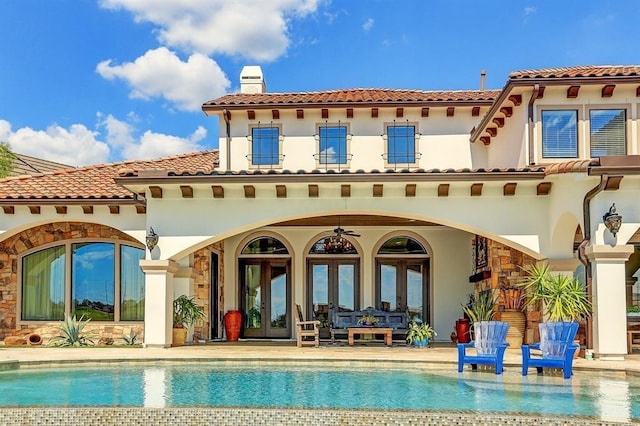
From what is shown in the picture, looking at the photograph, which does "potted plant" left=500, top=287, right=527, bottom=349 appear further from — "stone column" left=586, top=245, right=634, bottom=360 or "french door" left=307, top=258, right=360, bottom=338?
"french door" left=307, top=258, right=360, bottom=338

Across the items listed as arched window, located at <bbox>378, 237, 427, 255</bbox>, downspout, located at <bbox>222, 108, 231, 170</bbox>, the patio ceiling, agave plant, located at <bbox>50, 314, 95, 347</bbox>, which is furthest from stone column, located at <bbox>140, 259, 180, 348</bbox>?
arched window, located at <bbox>378, 237, 427, 255</bbox>

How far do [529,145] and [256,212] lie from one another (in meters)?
5.76

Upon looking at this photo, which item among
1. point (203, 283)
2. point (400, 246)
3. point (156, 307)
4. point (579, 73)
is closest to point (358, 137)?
point (400, 246)

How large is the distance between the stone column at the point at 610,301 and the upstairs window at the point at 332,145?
8147mm

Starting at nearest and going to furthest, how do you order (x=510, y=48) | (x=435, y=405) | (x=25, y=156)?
(x=435, y=405) → (x=510, y=48) → (x=25, y=156)

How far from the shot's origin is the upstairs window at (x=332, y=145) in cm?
1953

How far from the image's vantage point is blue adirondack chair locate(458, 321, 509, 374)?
1138 cm

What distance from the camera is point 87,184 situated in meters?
17.2

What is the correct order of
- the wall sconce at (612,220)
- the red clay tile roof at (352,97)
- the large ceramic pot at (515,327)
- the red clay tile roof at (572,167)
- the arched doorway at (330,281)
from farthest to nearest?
the arched doorway at (330,281) → the red clay tile roof at (352,97) → the large ceramic pot at (515,327) → the wall sconce at (612,220) → the red clay tile roof at (572,167)

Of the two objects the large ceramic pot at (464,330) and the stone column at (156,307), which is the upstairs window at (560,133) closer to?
the large ceramic pot at (464,330)

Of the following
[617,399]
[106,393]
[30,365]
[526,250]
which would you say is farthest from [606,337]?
[30,365]

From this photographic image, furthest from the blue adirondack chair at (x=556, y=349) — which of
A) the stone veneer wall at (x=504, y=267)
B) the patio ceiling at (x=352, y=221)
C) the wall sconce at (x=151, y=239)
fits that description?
the wall sconce at (x=151, y=239)

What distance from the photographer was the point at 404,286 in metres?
20.5

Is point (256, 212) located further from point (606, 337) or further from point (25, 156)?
point (25, 156)
